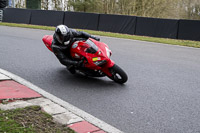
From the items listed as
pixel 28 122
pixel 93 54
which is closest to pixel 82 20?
pixel 93 54

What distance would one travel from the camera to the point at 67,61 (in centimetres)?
605

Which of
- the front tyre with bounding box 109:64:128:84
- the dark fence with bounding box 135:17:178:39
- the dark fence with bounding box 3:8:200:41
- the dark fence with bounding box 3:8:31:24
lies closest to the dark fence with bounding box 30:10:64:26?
the dark fence with bounding box 3:8:200:41

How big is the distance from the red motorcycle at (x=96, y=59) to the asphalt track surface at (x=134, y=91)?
24 centimetres

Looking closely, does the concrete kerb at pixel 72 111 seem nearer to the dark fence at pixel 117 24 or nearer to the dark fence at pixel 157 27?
the dark fence at pixel 157 27

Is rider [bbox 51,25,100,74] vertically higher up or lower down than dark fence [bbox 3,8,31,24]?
lower down

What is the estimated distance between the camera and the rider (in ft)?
19.6

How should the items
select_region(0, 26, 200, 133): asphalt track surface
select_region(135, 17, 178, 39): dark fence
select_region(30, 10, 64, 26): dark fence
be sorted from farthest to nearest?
select_region(30, 10, 64, 26): dark fence, select_region(135, 17, 178, 39): dark fence, select_region(0, 26, 200, 133): asphalt track surface

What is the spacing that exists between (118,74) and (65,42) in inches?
55.1

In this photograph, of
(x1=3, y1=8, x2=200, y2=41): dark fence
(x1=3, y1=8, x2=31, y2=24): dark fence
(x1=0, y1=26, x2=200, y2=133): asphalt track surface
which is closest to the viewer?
(x1=0, y1=26, x2=200, y2=133): asphalt track surface

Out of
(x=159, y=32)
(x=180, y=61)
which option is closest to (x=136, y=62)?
(x=180, y=61)

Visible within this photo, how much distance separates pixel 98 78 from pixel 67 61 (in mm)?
1085

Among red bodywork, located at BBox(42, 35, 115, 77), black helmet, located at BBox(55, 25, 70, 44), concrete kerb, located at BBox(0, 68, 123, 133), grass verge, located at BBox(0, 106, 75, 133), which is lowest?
concrete kerb, located at BBox(0, 68, 123, 133)

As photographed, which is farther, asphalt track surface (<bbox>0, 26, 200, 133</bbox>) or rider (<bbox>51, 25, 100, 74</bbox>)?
rider (<bbox>51, 25, 100, 74</bbox>)

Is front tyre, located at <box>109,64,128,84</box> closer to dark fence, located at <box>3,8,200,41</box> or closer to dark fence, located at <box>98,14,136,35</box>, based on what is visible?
dark fence, located at <box>3,8,200,41</box>
